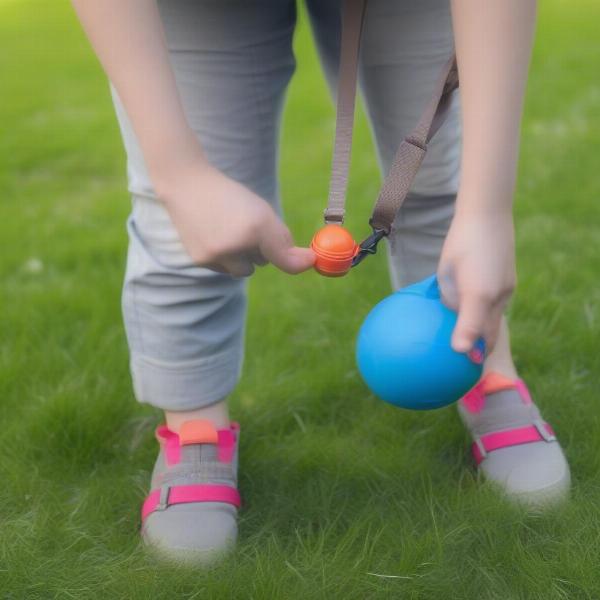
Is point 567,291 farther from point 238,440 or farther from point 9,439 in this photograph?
point 9,439

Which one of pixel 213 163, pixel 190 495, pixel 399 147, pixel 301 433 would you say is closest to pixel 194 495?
pixel 190 495

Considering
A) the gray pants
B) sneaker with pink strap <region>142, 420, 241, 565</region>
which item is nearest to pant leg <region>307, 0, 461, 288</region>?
the gray pants

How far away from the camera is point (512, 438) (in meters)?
1.40

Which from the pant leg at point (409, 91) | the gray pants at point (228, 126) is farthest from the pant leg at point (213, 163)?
the pant leg at point (409, 91)

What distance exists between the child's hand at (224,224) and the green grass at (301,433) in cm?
43

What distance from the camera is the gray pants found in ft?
4.17

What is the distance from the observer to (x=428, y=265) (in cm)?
150

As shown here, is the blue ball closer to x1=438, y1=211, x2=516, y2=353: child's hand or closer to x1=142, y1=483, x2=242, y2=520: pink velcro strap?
x1=438, y1=211, x2=516, y2=353: child's hand

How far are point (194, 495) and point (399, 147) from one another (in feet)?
1.84

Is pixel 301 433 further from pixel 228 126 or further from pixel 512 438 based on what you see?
pixel 228 126

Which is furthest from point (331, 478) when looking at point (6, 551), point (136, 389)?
point (6, 551)

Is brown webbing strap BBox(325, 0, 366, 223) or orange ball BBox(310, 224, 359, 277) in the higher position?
brown webbing strap BBox(325, 0, 366, 223)

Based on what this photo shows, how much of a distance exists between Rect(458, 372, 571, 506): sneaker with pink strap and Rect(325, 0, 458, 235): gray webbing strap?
44 cm

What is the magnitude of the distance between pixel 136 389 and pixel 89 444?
0.15m
